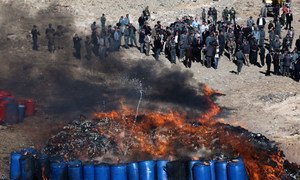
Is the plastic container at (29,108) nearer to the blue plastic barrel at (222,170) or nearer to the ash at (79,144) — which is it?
the ash at (79,144)

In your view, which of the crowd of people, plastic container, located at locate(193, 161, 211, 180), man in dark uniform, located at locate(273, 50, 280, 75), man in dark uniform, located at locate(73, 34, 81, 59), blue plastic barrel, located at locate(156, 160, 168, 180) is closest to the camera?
plastic container, located at locate(193, 161, 211, 180)

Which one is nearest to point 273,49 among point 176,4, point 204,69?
point 204,69

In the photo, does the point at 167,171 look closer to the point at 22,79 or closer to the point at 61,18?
the point at 22,79

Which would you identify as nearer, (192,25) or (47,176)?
(47,176)

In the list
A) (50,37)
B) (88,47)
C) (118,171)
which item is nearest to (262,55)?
(88,47)

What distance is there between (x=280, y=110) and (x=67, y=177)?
1204 cm

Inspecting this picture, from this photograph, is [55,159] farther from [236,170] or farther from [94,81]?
[94,81]

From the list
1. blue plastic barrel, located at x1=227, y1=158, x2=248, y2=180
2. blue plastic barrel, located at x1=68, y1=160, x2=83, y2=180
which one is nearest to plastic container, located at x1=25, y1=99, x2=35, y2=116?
blue plastic barrel, located at x1=68, y1=160, x2=83, y2=180

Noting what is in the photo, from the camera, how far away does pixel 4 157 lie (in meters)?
21.9

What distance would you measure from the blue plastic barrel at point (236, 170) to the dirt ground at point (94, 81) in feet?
14.1

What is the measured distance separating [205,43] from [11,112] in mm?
11524

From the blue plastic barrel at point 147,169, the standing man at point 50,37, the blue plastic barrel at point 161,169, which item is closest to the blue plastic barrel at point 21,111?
the standing man at point 50,37

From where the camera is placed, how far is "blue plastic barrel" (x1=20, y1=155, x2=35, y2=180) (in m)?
18.7

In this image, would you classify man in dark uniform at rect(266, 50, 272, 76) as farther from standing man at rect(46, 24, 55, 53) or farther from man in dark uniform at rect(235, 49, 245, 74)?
standing man at rect(46, 24, 55, 53)
